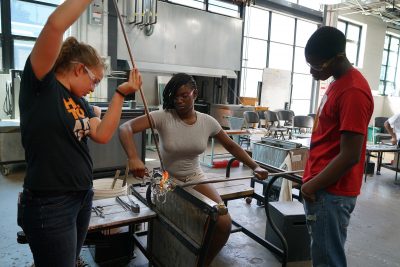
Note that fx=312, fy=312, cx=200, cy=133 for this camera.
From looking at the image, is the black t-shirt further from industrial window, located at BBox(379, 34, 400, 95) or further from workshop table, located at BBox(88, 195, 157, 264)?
industrial window, located at BBox(379, 34, 400, 95)

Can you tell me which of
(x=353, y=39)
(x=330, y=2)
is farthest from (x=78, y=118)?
(x=353, y=39)

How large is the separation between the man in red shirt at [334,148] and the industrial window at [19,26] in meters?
5.61

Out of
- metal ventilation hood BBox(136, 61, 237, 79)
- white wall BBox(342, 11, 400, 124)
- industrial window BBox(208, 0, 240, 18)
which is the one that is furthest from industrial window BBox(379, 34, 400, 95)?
metal ventilation hood BBox(136, 61, 237, 79)

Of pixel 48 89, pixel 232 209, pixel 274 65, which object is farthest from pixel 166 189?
pixel 274 65

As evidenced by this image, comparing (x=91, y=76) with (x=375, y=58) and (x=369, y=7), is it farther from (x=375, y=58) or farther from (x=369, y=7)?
(x=375, y=58)

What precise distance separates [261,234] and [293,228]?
0.62 m

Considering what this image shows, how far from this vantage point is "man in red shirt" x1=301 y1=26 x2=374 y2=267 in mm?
1205

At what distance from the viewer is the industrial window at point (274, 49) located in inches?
358

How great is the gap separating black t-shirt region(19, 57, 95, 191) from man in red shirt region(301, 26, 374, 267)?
94cm

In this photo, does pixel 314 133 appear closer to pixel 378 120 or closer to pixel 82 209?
pixel 82 209

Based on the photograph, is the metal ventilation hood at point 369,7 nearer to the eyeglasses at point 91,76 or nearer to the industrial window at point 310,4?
the industrial window at point 310,4

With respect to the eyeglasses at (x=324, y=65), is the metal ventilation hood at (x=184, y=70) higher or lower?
higher

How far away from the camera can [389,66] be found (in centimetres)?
1273

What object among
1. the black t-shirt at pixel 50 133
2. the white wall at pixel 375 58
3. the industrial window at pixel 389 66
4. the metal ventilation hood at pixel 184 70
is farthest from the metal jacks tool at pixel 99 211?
the industrial window at pixel 389 66
